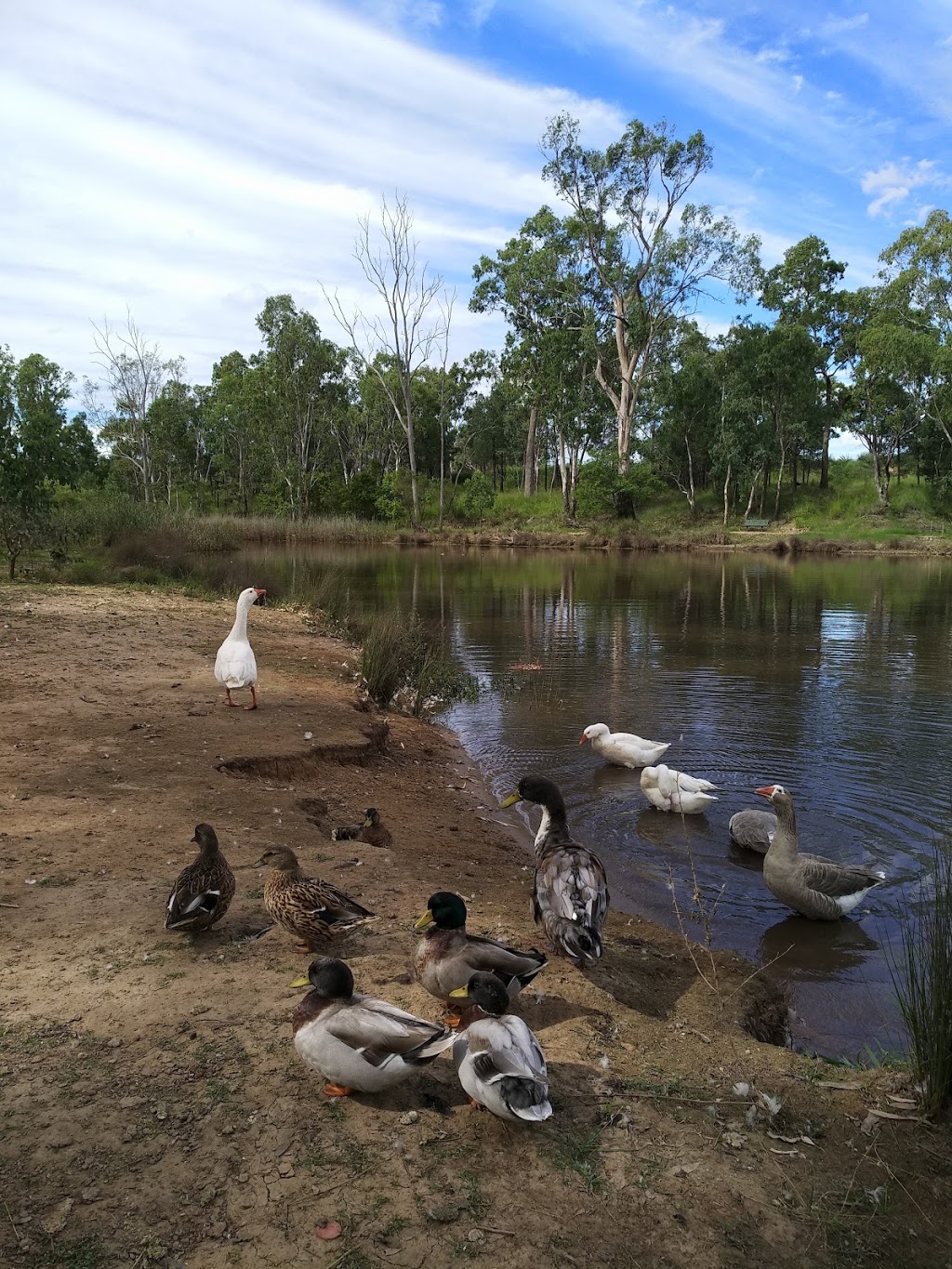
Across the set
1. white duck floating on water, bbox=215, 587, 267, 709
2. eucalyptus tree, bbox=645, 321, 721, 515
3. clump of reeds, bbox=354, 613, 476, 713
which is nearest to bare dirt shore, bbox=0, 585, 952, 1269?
white duck floating on water, bbox=215, 587, 267, 709

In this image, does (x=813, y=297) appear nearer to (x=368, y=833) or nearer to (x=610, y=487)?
(x=610, y=487)

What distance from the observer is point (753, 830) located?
862 cm

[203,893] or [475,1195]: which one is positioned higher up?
[203,893]

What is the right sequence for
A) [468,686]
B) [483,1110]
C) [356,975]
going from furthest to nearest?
[468,686] → [356,975] → [483,1110]

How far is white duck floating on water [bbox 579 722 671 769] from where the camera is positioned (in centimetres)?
1113

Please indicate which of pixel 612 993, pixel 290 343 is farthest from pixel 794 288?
pixel 612 993

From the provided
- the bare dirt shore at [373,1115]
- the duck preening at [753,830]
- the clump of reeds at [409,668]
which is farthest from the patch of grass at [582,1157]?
the clump of reeds at [409,668]

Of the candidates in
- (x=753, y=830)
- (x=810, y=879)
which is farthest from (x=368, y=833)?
(x=753, y=830)

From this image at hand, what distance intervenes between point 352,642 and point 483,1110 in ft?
48.5

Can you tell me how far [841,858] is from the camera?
8516 mm

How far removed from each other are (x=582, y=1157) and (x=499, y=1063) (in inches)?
19.7

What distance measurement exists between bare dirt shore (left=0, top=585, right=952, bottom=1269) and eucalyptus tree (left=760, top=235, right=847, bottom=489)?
69.7 meters

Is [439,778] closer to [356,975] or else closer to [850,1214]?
[356,975]

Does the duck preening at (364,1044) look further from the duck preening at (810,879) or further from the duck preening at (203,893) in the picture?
the duck preening at (810,879)
